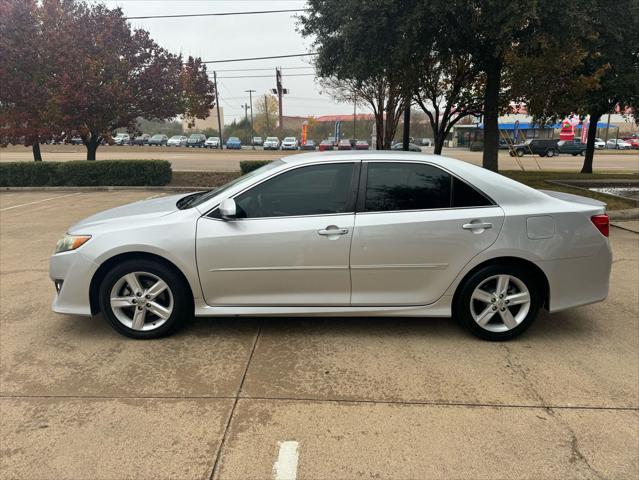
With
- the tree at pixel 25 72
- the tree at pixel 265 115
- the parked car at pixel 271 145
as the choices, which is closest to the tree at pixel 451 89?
the tree at pixel 25 72

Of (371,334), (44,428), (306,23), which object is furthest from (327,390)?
(306,23)

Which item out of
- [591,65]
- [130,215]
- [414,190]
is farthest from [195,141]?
[414,190]

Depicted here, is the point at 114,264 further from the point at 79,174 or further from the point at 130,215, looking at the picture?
the point at 79,174

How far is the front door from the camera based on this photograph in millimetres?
3793

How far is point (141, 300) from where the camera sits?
12.8 ft

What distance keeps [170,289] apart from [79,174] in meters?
13.1

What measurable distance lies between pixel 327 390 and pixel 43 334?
262cm

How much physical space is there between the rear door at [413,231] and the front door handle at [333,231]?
98 millimetres

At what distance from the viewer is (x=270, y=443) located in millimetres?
2703

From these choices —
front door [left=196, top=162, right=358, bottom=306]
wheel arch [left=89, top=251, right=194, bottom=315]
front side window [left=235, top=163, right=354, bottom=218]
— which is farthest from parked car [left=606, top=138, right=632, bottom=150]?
wheel arch [left=89, top=251, right=194, bottom=315]

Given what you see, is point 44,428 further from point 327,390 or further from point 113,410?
point 327,390

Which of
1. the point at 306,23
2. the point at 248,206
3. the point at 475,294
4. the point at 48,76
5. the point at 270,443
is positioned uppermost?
the point at 306,23

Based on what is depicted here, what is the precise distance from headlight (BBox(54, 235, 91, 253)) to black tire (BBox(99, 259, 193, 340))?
327 mm

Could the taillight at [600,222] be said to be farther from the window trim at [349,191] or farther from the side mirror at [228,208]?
the side mirror at [228,208]
